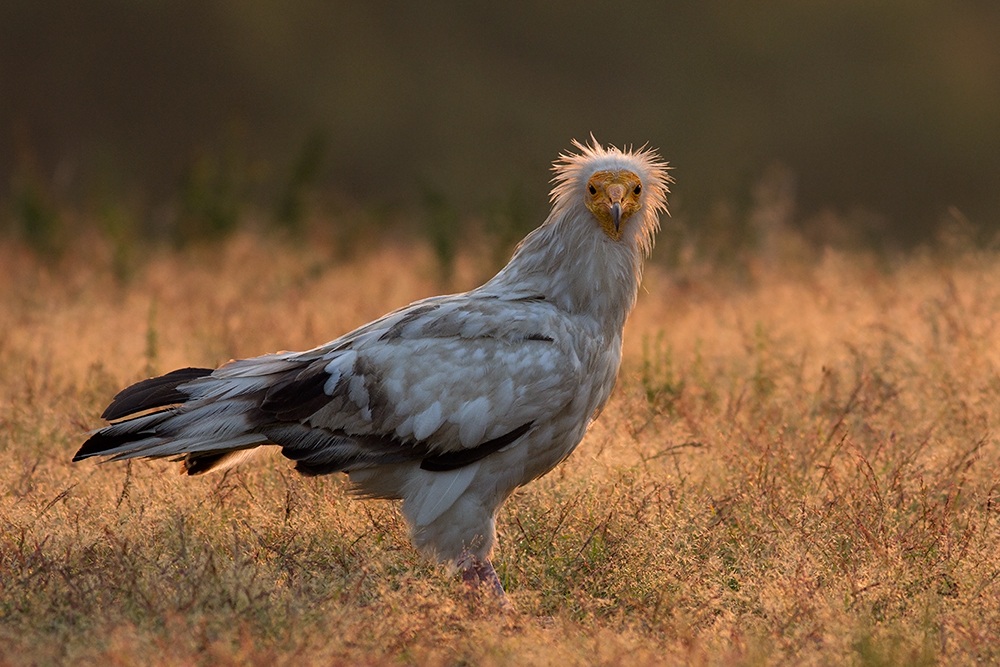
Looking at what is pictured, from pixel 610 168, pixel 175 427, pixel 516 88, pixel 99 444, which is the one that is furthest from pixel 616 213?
pixel 516 88

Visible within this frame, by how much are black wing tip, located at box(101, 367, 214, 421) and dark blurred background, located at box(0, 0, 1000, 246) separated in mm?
15074

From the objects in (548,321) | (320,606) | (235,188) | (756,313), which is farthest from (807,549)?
(235,188)

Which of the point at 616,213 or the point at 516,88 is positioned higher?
the point at 516,88

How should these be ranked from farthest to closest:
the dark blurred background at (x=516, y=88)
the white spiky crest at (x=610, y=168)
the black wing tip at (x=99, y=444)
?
1. the dark blurred background at (x=516, y=88)
2. the white spiky crest at (x=610, y=168)
3. the black wing tip at (x=99, y=444)

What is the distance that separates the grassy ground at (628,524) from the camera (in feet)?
13.0


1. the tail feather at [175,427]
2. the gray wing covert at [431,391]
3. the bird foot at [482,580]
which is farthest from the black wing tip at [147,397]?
the bird foot at [482,580]

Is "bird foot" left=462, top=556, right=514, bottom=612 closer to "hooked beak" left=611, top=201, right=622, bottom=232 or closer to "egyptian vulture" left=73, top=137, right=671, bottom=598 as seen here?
"egyptian vulture" left=73, top=137, right=671, bottom=598

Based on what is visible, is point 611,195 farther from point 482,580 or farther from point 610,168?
point 482,580

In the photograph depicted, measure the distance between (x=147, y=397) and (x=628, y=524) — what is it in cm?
189

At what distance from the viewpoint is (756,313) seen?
8625 mm

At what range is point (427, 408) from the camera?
460 centimetres

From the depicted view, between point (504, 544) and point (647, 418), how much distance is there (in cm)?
150

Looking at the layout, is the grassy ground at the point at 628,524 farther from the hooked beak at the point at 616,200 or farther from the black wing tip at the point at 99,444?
the hooked beak at the point at 616,200

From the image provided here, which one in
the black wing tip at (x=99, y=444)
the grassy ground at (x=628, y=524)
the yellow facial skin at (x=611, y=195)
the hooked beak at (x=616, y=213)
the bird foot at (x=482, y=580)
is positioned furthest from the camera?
the yellow facial skin at (x=611, y=195)
